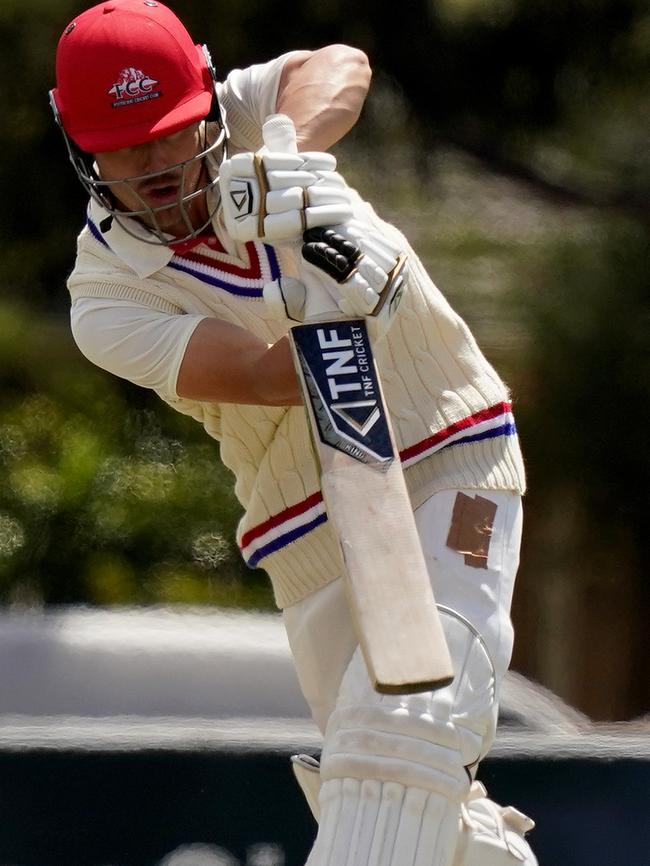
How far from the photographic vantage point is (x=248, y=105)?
2357 millimetres

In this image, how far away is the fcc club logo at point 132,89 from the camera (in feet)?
7.03

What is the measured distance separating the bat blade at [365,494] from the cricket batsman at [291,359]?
55 mm

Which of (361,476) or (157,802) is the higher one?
(361,476)

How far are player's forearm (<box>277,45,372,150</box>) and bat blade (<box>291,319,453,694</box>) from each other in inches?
13.4

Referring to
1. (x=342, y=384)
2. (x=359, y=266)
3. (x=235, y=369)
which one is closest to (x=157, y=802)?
(x=235, y=369)

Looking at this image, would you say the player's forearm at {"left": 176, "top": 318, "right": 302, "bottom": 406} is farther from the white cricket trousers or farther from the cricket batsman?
the white cricket trousers

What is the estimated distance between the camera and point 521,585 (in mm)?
4820

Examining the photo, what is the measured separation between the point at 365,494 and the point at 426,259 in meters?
2.45

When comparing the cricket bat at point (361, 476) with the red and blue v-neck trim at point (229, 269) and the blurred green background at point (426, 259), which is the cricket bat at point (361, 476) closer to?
the red and blue v-neck trim at point (229, 269)

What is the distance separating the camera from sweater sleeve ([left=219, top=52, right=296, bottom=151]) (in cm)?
235

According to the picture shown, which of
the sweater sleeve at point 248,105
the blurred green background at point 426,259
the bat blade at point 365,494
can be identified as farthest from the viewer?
the blurred green background at point 426,259

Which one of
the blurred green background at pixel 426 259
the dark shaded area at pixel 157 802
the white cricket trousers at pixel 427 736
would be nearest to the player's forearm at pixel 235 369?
the white cricket trousers at pixel 427 736

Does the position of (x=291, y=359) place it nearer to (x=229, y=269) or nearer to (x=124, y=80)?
(x=229, y=269)

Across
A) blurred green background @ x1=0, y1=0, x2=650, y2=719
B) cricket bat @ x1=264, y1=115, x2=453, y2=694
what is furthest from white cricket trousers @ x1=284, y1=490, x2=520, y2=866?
blurred green background @ x1=0, y1=0, x2=650, y2=719
